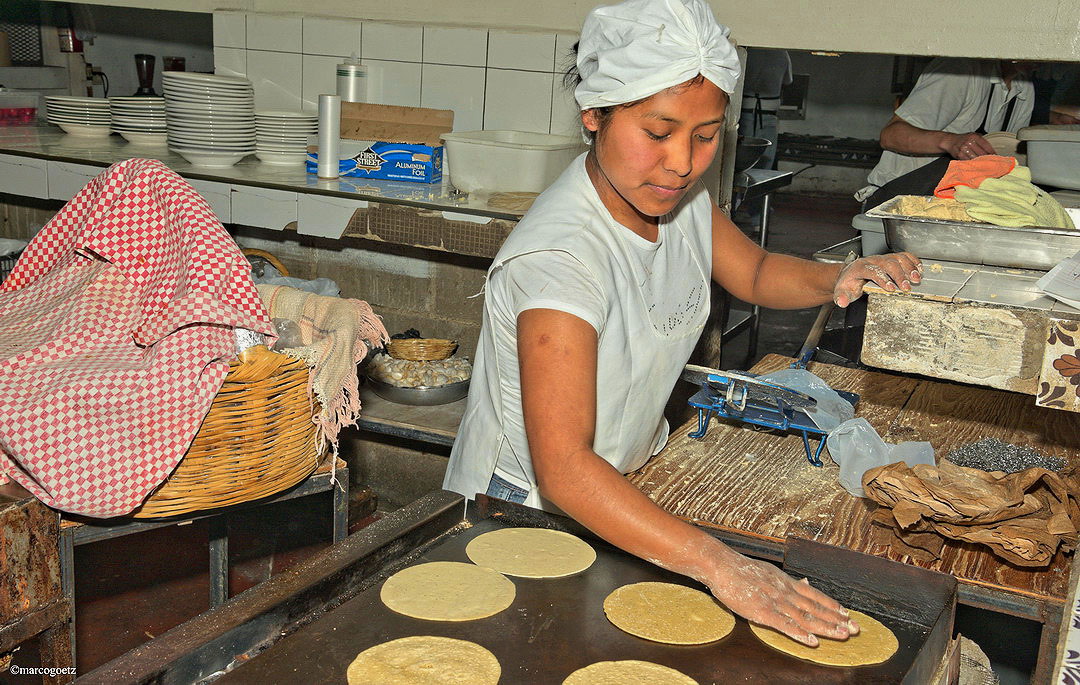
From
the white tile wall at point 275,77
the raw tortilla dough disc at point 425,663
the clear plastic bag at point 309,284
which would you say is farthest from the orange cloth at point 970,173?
the white tile wall at point 275,77

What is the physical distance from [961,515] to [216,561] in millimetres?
1689

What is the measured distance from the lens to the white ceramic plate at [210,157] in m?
3.41

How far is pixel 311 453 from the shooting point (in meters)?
2.08

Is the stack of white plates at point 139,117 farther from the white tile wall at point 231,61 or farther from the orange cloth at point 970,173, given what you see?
the orange cloth at point 970,173

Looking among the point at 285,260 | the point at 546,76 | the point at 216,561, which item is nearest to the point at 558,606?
the point at 216,561

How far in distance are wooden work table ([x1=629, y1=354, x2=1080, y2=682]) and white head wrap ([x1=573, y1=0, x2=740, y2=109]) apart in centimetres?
73

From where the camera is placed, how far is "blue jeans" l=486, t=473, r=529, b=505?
68.8 inches

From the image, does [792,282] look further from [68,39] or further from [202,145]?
[68,39]

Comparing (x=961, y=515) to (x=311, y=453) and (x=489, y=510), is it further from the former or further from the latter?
(x=311, y=453)

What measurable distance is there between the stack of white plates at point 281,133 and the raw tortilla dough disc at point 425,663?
263cm

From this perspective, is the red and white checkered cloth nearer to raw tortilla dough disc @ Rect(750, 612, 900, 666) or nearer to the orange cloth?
raw tortilla dough disc @ Rect(750, 612, 900, 666)

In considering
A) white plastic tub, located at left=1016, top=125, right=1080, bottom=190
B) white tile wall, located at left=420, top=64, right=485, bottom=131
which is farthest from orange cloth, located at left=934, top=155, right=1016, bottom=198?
white tile wall, located at left=420, top=64, right=485, bottom=131

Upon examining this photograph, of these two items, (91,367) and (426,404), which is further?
(426,404)

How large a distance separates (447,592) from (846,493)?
0.83m
